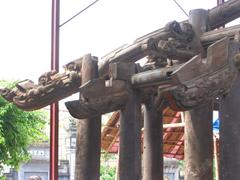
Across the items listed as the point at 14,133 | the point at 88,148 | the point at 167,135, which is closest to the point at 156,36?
the point at 88,148

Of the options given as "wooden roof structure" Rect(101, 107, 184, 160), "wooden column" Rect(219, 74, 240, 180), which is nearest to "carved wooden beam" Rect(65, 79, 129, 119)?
"wooden column" Rect(219, 74, 240, 180)

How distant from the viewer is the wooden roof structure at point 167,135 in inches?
241

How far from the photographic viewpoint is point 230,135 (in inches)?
93.9

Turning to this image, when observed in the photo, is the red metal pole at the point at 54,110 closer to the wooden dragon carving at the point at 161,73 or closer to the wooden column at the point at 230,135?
the wooden dragon carving at the point at 161,73

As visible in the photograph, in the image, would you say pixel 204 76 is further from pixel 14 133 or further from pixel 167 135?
pixel 14 133

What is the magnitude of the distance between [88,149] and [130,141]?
9.7 inches

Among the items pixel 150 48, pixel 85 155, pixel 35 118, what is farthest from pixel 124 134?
pixel 35 118

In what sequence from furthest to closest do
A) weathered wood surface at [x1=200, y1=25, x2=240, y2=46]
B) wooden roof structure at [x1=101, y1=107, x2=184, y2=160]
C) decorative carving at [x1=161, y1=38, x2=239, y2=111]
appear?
wooden roof structure at [x1=101, y1=107, x2=184, y2=160] < weathered wood surface at [x1=200, y1=25, x2=240, y2=46] < decorative carving at [x1=161, y1=38, x2=239, y2=111]

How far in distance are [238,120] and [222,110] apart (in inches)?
3.2

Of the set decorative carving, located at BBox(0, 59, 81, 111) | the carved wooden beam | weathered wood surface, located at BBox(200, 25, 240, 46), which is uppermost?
weathered wood surface, located at BBox(200, 25, 240, 46)

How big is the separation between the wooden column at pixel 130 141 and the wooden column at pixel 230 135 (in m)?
0.38

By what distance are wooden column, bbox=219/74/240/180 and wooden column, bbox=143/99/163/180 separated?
20.9 inches

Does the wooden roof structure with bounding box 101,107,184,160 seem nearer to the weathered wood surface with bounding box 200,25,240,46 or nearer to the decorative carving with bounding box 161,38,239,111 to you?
the weathered wood surface with bounding box 200,25,240,46

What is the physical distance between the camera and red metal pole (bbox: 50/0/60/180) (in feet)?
12.0
